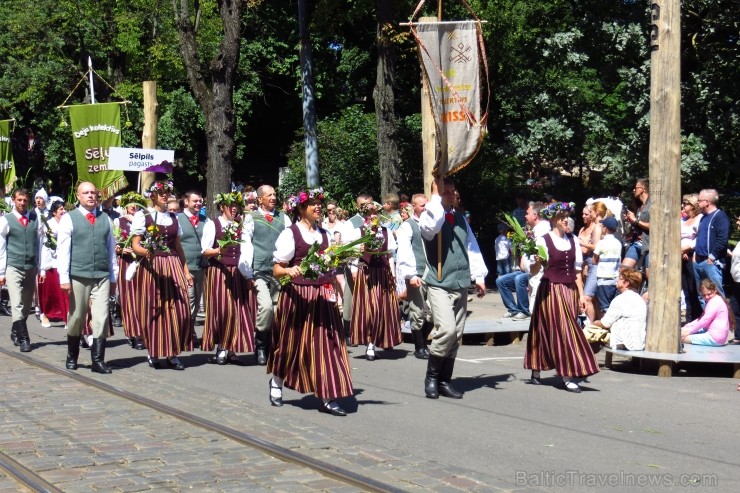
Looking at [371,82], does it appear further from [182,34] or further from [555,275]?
[555,275]

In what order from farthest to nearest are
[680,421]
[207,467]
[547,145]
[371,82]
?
[371,82]
[547,145]
[680,421]
[207,467]

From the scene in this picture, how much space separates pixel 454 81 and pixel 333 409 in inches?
145

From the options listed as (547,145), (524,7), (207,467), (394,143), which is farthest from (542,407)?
(524,7)

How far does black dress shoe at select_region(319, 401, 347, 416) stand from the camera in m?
9.12

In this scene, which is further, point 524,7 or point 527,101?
point 524,7

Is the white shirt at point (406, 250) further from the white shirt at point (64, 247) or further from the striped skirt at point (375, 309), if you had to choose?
the white shirt at point (64, 247)

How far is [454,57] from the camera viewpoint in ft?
35.9

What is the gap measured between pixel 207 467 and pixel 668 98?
23.1 feet

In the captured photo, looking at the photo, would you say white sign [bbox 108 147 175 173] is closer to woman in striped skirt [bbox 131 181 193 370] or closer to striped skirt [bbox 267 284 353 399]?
woman in striped skirt [bbox 131 181 193 370]

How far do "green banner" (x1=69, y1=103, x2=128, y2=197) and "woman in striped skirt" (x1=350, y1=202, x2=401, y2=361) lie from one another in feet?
23.8

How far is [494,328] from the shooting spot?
48.5ft

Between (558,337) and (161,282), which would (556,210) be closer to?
(558,337)

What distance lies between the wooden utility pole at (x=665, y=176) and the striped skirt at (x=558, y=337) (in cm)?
164

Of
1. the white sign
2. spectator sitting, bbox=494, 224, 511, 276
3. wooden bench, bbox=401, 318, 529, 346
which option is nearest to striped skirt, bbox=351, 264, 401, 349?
wooden bench, bbox=401, 318, 529, 346
